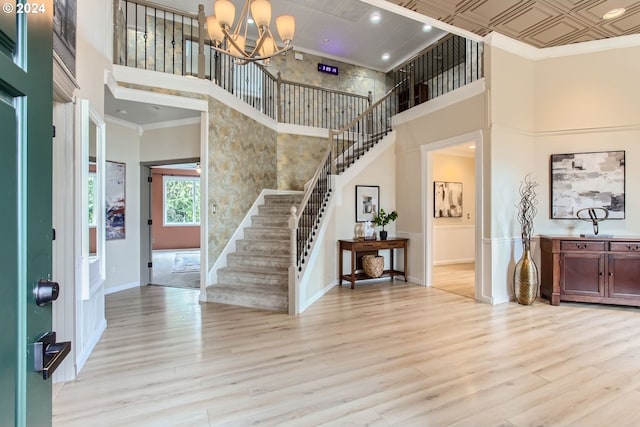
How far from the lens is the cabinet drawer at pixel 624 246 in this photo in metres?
4.35

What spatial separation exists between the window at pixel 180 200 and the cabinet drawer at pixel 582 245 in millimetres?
11033

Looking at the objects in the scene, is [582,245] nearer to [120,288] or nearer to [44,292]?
[44,292]

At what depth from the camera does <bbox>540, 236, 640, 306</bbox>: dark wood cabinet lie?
440 cm

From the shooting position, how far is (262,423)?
2.12m

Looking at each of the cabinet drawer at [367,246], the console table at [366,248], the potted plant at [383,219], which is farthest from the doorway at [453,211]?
the cabinet drawer at [367,246]

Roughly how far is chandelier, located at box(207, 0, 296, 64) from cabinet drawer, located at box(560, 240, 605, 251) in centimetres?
452

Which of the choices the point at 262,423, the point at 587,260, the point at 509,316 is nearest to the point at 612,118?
the point at 587,260

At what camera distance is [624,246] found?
14.4 ft

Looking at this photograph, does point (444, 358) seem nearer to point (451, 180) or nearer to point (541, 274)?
point (541, 274)

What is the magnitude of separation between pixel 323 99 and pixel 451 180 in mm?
3936

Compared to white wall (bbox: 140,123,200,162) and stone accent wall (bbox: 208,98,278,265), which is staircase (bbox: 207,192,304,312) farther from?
white wall (bbox: 140,123,200,162)

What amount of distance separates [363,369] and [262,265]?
2.92 metres

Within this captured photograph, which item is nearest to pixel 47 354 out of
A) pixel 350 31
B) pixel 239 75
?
pixel 239 75

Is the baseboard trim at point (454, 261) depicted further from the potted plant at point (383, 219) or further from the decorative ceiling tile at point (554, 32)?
the decorative ceiling tile at point (554, 32)
